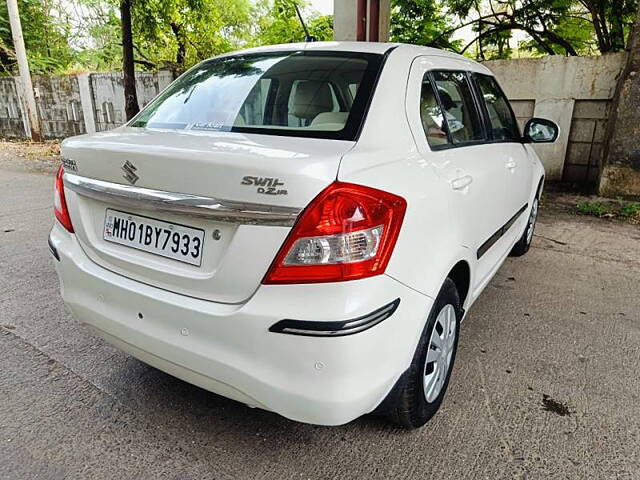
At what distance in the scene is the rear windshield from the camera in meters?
1.86

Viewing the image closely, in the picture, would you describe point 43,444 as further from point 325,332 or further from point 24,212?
point 24,212

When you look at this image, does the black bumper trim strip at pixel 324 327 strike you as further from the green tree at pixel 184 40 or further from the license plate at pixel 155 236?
the green tree at pixel 184 40

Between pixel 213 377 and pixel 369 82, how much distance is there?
4.20 feet

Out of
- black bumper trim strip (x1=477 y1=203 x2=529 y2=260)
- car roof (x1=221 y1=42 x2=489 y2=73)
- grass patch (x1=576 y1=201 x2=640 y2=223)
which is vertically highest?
car roof (x1=221 y1=42 x2=489 y2=73)

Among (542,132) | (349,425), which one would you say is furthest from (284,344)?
(542,132)

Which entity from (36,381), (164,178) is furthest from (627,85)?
(36,381)

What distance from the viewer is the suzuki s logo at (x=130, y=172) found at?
169cm

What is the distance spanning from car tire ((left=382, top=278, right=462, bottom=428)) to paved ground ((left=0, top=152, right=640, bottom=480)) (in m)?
0.10

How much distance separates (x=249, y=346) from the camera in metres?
1.52

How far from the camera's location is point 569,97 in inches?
252

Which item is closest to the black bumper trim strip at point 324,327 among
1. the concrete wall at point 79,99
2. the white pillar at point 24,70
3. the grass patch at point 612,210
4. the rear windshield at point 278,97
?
the rear windshield at point 278,97

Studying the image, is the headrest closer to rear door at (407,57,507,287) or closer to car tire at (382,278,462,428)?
rear door at (407,57,507,287)

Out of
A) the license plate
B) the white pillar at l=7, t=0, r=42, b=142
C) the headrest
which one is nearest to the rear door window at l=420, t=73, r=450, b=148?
the headrest

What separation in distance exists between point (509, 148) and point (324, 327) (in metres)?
2.25
